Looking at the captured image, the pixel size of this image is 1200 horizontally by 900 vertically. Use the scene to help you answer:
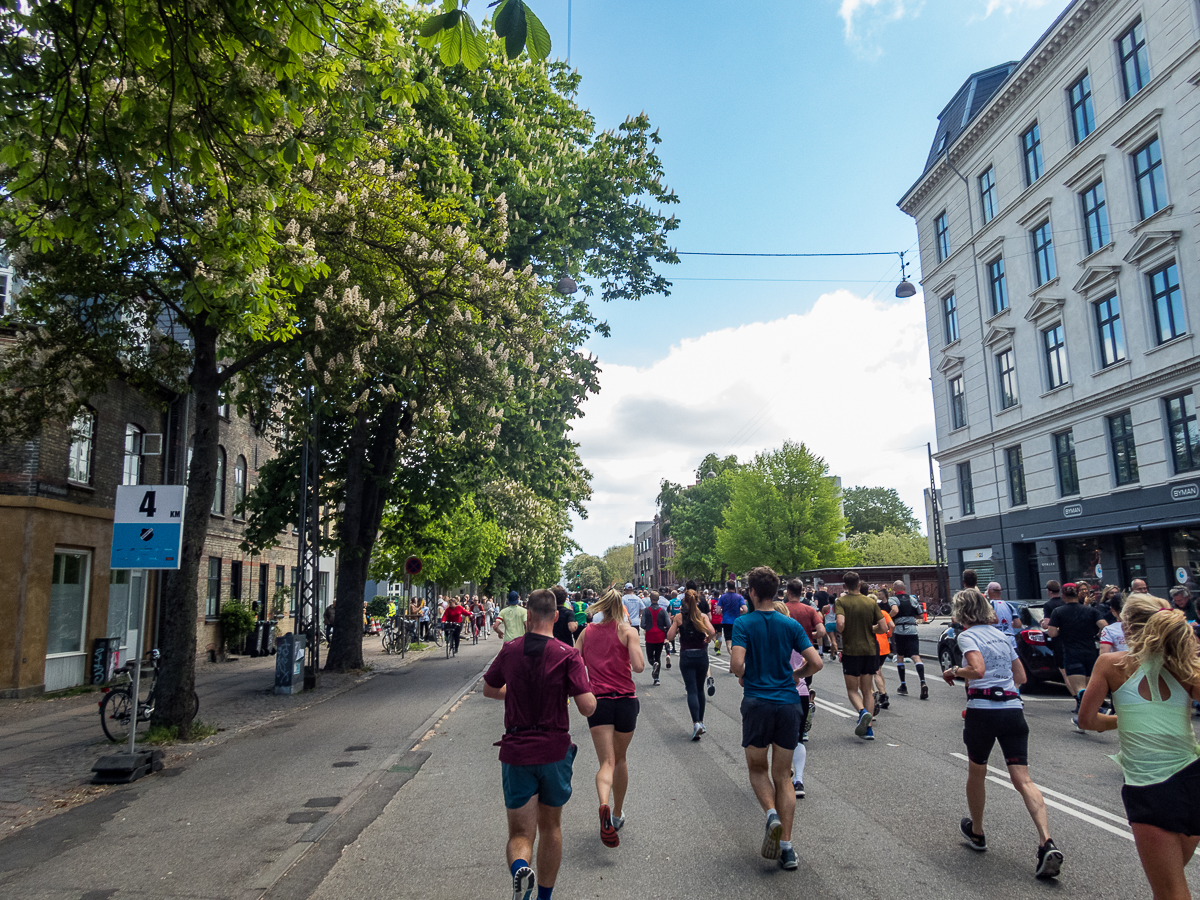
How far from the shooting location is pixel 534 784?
416 centimetres

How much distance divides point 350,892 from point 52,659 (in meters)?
14.3

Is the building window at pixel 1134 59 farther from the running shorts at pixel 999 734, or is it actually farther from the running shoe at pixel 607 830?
the running shoe at pixel 607 830

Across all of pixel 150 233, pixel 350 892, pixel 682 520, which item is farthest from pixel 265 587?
pixel 682 520

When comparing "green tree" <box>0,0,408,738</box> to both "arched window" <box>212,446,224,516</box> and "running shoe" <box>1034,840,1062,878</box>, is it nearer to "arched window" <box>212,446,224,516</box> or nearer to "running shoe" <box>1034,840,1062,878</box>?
"running shoe" <box>1034,840,1062,878</box>

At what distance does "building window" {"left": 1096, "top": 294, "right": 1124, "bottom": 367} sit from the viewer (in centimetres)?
2275

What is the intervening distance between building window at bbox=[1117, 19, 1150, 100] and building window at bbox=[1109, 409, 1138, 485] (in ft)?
29.5

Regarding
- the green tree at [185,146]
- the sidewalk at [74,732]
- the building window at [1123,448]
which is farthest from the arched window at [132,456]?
the building window at [1123,448]

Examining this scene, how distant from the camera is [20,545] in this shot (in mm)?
14828

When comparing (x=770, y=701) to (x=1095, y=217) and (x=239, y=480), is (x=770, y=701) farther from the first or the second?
(x=239, y=480)

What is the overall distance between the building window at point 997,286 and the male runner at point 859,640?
22.6 meters

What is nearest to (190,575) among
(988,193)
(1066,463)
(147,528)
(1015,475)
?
(147,528)

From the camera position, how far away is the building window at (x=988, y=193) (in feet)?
94.7

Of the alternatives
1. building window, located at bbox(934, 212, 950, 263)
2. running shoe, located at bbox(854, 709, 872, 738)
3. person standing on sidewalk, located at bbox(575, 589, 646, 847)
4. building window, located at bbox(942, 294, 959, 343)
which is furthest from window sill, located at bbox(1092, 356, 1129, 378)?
person standing on sidewalk, located at bbox(575, 589, 646, 847)

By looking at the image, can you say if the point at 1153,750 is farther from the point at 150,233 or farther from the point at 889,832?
the point at 150,233
